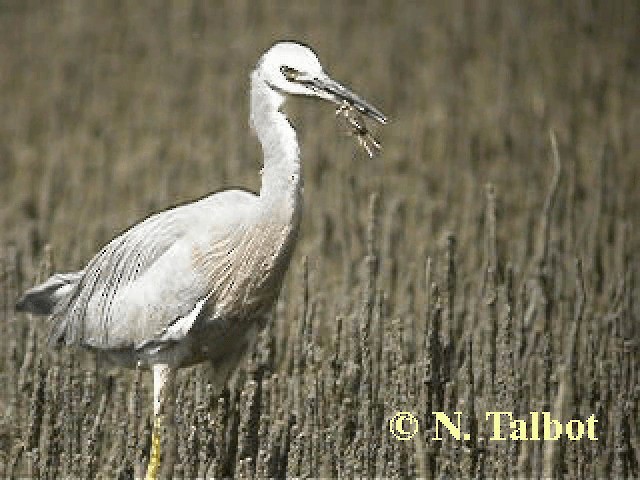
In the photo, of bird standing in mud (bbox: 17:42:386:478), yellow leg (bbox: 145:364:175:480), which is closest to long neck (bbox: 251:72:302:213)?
bird standing in mud (bbox: 17:42:386:478)

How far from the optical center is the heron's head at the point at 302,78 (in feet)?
14.1

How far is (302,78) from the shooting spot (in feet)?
14.4

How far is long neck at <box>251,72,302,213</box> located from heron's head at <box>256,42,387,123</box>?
0.05m

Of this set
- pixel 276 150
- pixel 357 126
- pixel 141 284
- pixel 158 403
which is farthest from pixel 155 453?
pixel 357 126

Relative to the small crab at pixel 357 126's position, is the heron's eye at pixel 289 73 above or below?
above

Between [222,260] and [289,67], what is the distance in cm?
61

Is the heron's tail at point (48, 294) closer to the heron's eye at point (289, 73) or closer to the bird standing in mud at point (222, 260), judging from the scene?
the bird standing in mud at point (222, 260)

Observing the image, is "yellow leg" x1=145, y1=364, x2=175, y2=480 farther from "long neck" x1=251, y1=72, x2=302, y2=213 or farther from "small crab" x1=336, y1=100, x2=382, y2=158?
"small crab" x1=336, y1=100, x2=382, y2=158

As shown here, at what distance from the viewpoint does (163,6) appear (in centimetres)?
1088

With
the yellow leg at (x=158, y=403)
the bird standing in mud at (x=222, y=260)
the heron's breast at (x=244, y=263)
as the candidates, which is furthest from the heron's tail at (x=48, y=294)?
the heron's breast at (x=244, y=263)

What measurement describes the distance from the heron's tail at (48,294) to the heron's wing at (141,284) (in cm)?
14

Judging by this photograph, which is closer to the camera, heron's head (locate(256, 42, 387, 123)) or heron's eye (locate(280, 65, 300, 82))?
heron's head (locate(256, 42, 387, 123))

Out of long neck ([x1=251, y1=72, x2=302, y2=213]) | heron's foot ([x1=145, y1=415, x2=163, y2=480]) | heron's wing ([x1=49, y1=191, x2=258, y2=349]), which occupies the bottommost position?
heron's foot ([x1=145, y1=415, x2=163, y2=480])

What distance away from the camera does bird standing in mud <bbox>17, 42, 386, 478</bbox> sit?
447 cm
